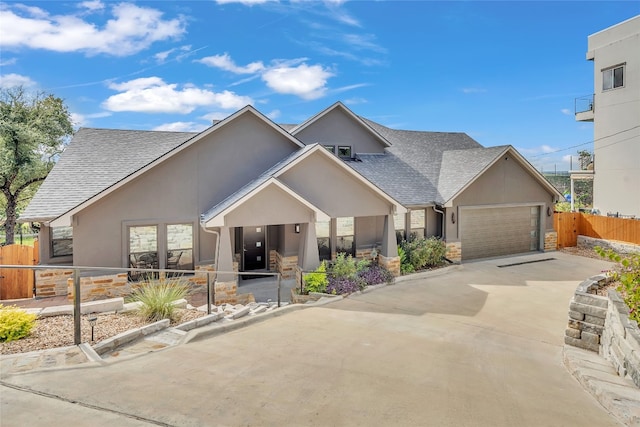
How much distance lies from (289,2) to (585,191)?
35204mm

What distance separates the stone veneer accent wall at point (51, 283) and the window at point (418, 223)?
12889 mm

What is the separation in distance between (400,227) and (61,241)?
12.6 m

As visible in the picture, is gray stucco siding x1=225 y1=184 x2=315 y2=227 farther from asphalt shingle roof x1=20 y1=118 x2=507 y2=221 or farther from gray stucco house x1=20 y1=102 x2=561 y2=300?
asphalt shingle roof x1=20 y1=118 x2=507 y2=221

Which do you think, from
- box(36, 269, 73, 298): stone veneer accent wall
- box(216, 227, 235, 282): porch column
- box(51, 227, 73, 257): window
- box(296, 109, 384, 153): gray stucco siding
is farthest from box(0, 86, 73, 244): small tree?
box(296, 109, 384, 153): gray stucco siding

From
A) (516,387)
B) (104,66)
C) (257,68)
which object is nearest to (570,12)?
(257,68)

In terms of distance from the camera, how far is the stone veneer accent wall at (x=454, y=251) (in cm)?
1596

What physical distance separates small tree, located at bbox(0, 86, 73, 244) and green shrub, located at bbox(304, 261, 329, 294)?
16809mm

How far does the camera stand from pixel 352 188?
13734 millimetres

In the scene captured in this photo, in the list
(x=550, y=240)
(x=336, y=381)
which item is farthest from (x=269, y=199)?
(x=550, y=240)

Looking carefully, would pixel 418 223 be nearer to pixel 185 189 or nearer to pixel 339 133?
pixel 339 133

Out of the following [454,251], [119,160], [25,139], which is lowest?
[454,251]

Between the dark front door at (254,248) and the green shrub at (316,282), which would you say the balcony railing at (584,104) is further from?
the dark front door at (254,248)

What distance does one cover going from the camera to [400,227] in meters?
15.7

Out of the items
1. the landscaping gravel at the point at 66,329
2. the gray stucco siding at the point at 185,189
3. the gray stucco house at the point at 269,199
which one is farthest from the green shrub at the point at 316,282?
the landscaping gravel at the point at 66,329
